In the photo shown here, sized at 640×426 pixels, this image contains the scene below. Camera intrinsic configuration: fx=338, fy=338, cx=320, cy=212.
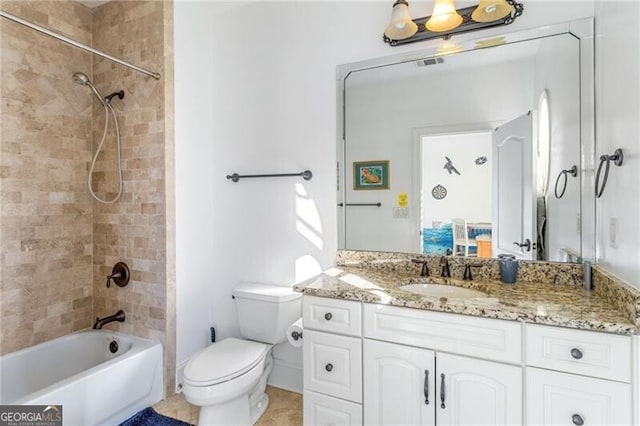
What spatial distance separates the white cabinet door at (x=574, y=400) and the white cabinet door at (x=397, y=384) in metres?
0.35

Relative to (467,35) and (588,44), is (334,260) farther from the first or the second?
(588,44)

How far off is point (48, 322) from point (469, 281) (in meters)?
2.65

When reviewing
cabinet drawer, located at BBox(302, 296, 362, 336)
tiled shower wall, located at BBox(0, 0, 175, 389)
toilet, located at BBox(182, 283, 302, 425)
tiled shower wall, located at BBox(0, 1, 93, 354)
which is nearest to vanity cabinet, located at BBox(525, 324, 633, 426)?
cabinet drawer, located at BBox(302, 296, 362, 336)

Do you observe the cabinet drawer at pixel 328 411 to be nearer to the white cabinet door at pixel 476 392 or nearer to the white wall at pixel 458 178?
the white cabinet door at pixel 476 392

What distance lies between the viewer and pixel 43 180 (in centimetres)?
222

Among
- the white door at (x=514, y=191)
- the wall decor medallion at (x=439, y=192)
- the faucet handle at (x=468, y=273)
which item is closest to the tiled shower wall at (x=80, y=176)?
the wall decor medallion at (x=439, y=192)

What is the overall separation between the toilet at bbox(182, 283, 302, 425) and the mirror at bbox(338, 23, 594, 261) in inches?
23.2

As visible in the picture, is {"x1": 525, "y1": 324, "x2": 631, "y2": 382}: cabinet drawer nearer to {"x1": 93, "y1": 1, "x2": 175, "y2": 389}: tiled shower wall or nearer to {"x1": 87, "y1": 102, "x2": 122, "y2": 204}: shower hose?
{"x1": 93, "y1": 1, "x2": 175, "y2": 389}: tiled shower wall

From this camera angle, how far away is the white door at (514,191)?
1742mm

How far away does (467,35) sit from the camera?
181 cm

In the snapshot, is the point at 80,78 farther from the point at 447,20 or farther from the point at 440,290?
the point at 440,290

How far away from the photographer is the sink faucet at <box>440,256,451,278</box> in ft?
5.94

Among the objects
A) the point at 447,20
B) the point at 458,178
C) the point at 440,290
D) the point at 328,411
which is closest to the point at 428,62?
the point at 447,20

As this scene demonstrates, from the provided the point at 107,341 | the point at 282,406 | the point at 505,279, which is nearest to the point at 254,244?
the point at 282,406
